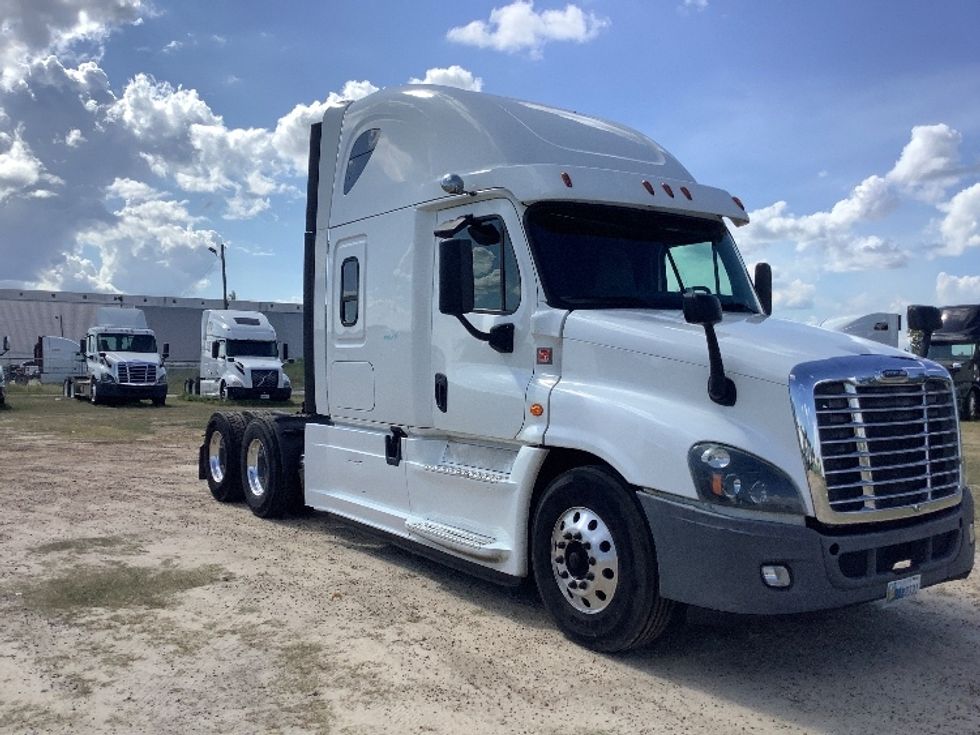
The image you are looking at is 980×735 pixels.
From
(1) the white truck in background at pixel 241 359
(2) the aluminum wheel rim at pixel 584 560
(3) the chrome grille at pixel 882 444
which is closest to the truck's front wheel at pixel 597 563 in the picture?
(2) the aluminum wheel rim at pixel 584 560

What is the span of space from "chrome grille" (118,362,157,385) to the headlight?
2925cm

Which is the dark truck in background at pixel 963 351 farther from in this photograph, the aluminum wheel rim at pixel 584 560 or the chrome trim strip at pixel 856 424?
the aluminum wheel rim at pixel 584 560

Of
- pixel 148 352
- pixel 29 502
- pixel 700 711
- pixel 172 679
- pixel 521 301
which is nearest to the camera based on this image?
pixel 700 711

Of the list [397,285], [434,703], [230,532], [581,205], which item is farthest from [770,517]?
[230,532]

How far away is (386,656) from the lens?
17.1 ft

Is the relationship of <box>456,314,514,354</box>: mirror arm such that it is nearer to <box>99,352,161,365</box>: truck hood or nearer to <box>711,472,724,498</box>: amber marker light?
<box>711,472,724,498</box>: amber marker light

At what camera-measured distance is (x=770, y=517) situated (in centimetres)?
470

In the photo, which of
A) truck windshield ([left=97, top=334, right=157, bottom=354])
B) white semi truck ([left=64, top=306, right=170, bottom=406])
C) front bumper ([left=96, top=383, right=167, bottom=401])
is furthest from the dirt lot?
truck windshield ([left=97, top=334, right=157, bottom=354])

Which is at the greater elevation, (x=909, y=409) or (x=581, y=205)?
(x=581, y=205)

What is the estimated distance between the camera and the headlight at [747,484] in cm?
466

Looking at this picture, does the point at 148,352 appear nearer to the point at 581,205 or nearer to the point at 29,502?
the point at 29,502

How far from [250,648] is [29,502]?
6.07 m

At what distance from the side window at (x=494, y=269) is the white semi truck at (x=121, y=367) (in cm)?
2718

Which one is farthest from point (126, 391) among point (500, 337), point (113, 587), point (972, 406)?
point (500, 337)
